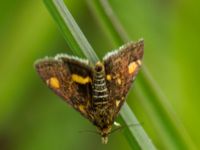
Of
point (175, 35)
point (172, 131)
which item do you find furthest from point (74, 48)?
point (175, 35)

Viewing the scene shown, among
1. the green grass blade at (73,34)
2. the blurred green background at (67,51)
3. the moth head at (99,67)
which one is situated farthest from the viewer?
the blurred green background at (67,51)

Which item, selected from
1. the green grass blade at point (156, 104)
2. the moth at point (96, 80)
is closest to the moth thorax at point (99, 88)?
the moth at point (96, 80)

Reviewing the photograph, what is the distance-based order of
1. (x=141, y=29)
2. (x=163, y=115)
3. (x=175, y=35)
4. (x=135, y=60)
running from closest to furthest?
1. (x=163, y=115)
2. (x=135, y=60)
3. (x=175, y=35)
4. (x=141, y=29)

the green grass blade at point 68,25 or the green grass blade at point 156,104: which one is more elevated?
the green grass blade at point 68,25

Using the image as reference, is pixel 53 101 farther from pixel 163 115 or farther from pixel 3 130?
pixel 163 115

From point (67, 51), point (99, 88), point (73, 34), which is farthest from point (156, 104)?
point (67, 51)

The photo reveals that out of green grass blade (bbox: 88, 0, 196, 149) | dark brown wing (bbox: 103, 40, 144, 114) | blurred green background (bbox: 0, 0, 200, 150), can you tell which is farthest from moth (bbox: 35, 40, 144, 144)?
green grass blade (bbox: 88, 0, 196, 149)

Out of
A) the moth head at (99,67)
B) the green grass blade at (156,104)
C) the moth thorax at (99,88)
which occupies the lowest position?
the green grass blade at (156,104)

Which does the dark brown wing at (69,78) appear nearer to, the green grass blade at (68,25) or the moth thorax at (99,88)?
the moth thorax at (99,88)
